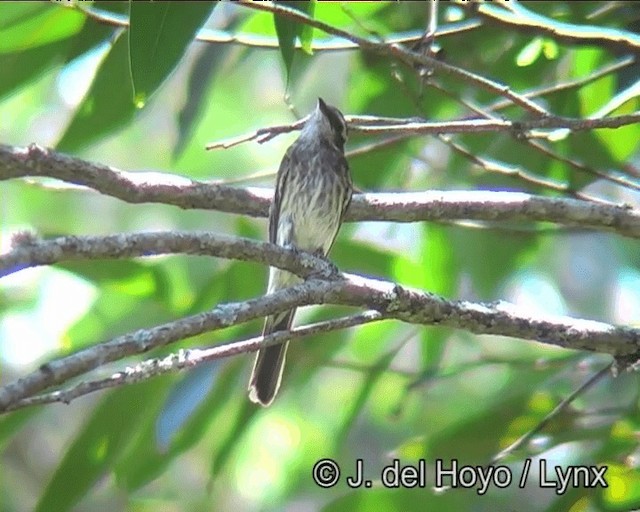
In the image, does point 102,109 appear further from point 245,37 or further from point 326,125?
point 326,125

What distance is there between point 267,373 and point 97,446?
0.70 meters

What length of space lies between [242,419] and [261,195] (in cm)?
140

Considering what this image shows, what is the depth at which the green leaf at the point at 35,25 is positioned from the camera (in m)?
3.79

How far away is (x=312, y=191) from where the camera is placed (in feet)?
15.4

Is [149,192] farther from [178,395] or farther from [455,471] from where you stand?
[455,471]

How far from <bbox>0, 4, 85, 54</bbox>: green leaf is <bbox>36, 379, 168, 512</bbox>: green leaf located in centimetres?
119

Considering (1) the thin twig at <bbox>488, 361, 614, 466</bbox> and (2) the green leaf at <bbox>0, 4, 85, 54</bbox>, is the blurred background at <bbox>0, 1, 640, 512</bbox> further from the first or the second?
(1) the thin twig at <bbox>488, 361, 614, 466</bbox>

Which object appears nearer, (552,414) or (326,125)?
(552,414)

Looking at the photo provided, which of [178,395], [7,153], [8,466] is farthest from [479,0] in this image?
[8,466]

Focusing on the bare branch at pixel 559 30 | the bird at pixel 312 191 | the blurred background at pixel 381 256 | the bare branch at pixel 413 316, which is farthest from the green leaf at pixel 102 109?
the bare branch at pixel 413 316

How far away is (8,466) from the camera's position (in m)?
8.43

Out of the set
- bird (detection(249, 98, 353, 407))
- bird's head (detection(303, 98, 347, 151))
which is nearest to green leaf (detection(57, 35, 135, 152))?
bird (detection(249, 98, 353, 407))

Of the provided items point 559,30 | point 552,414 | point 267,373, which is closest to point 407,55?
point 559,30

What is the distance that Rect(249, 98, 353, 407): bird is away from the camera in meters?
4.54
